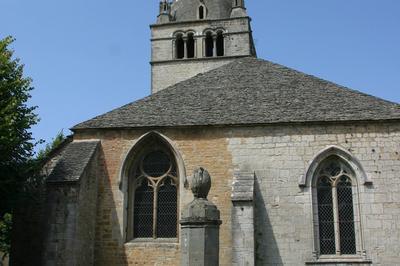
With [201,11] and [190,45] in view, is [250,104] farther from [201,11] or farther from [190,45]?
[201,11]

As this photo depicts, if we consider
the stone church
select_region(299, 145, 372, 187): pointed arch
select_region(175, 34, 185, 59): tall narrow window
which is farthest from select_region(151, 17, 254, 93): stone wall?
select_region(299, 145, 372, 187): pointed arch

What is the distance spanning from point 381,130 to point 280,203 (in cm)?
341

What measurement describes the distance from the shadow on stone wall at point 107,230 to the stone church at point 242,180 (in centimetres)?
3

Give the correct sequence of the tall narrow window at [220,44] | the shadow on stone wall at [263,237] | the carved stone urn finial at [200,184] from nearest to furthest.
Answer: the carved stone urn finial at [200,184]
the shadow on stone wall at [263,237]
the tall narrow window at [220,44]

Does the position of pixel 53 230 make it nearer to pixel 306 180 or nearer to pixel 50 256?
pixel 50 256

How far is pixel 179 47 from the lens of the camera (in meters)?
30.1

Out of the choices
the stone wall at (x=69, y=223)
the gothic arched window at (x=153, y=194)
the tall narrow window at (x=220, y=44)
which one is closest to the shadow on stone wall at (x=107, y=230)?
the stone wall at (x=69, y=223)

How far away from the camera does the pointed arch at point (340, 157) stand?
13.3 metres

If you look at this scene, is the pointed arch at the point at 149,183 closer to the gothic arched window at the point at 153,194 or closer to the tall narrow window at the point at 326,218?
the gothic arched window at the point at 153,194

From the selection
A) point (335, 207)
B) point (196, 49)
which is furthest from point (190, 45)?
point (335, 207)

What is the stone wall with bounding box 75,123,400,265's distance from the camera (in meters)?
13.0

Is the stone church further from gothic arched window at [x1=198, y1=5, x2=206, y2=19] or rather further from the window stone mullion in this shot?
gothic arched window at [x1=198, y1=5, x2=206, y2=19]

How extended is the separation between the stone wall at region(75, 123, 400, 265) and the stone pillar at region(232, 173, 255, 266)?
252mm

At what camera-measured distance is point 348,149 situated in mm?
13477
